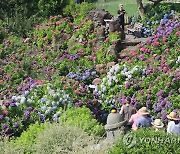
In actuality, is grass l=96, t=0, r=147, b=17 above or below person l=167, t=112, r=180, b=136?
above

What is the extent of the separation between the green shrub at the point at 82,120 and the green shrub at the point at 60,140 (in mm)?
452

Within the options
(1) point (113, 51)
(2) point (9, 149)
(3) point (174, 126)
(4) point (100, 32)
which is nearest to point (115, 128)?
(3) point (174, 126)

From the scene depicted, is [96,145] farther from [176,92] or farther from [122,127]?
[176,92]

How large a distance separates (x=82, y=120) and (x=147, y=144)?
2557mm

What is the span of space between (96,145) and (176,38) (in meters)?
6.04

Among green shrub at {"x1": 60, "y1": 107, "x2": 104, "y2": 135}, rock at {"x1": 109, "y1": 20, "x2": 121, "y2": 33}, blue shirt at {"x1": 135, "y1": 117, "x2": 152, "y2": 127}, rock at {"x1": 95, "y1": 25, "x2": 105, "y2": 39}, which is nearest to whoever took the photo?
blue shirt at {"x1": 135, "y1": 117, "x2": 152, "y2": 127}

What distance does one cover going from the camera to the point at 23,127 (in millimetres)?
10055

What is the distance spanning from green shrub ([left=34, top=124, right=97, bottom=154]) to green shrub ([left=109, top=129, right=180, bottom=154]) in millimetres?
855

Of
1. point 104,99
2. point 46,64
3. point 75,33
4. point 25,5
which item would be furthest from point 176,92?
point 25,5

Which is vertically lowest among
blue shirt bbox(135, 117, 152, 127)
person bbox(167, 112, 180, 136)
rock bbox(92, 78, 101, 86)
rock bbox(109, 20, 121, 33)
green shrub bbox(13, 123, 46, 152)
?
rock bbox(92, 78, 101, 86)

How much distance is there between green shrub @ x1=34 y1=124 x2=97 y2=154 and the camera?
766 centimetres

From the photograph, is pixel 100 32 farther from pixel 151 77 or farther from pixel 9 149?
pixel 9 149
